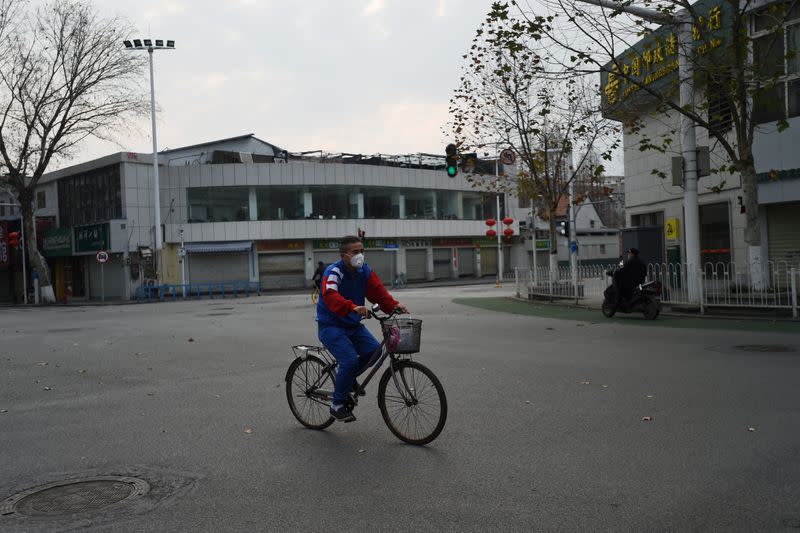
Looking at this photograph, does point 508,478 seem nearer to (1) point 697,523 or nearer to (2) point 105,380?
(1) point 697,523

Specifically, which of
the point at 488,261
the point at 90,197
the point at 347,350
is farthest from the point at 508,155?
the point at 90,197

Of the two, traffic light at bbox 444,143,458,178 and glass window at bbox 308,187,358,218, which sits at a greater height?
glass window at bbox 308,187,358,218

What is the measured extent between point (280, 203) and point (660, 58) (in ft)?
103

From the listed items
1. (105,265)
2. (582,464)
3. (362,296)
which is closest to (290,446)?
(362,296)

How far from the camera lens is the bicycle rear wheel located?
6770 mm

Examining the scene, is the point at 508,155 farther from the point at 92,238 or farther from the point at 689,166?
the point at 92,238

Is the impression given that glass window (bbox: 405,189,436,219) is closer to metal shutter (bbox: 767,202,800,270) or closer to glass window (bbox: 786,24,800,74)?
metal shutter (bbox: 767,202,800,270)

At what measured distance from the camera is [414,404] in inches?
241

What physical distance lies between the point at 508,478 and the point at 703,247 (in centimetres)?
2267

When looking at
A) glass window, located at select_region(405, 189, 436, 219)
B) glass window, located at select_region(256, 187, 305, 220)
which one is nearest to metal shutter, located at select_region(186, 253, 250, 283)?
glass window, located at select_region(256, 187, 305, 220)

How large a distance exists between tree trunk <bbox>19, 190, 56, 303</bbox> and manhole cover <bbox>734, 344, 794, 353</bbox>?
3952 centimetres

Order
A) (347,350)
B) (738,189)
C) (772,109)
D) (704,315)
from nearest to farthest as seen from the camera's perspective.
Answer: (347,350), (704,315), (772,109), (738,189)

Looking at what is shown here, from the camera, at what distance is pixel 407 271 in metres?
53.8

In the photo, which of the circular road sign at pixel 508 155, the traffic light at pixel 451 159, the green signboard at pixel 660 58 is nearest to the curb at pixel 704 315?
the green signboard at pixel 660 58
